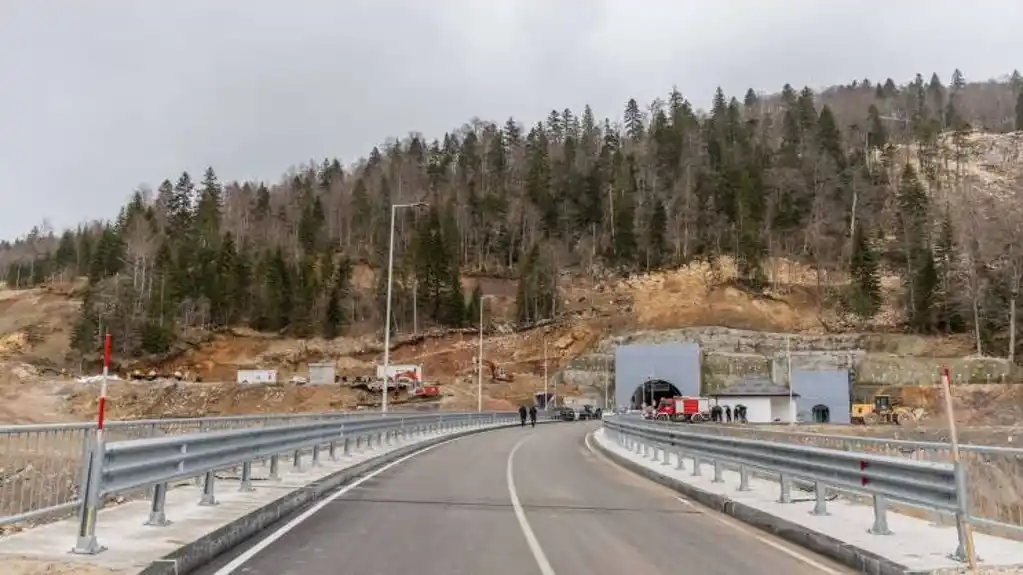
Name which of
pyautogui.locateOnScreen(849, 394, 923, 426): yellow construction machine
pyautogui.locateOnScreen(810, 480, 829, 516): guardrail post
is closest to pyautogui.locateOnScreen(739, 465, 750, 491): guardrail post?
pyautogui.locateOnScreen(810, 480, 829, 516): guardrail post

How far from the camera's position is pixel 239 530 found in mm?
9727

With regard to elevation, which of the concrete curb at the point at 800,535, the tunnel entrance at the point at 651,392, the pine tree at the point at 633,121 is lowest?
the concrete curb at the point at 800,535

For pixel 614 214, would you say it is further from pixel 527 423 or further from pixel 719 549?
pixel 719 549

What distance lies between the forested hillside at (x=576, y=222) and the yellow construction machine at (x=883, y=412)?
77.6 feet

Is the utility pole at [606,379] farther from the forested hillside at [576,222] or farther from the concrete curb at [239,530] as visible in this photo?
the concrete curb at [239,530]

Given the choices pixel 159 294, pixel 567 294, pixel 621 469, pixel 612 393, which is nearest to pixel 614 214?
pixel 567 294

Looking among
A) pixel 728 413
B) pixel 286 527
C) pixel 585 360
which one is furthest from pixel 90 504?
pixel 585 360

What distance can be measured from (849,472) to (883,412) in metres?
73.0

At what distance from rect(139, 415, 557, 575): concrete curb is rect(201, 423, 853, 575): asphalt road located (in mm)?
199

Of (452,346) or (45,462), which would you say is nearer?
(45,462)

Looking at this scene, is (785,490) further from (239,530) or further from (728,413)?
(728,413)

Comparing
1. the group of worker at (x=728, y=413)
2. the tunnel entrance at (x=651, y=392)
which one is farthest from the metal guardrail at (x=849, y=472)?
Result: the tunnel entrance at (x=651, y=392)

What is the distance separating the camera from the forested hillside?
4414 inches

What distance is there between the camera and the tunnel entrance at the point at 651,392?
9031 centimetres
